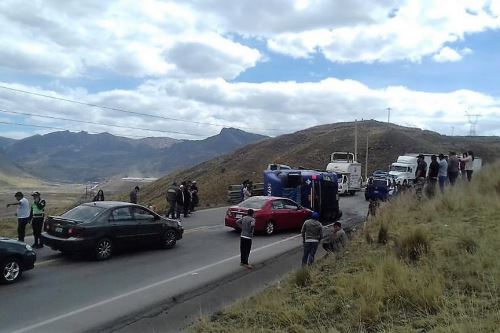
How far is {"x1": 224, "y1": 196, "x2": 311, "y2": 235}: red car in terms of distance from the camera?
17.9m

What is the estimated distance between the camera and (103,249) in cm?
1270

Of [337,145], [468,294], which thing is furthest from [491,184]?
[337,145]

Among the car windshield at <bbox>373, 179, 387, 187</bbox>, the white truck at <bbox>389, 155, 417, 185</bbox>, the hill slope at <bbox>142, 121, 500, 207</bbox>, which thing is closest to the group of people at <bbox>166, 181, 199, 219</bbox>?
the car windshield at <bbox>373, 179, 387, 187</bbox>

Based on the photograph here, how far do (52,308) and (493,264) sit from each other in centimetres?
723

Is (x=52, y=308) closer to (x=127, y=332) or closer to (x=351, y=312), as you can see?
(x=127, y=332)

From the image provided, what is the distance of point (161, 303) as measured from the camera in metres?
9.19

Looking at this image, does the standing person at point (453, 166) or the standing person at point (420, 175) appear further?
the standing person at point (453, 166)

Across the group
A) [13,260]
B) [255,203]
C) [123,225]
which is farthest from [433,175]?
[13,260]

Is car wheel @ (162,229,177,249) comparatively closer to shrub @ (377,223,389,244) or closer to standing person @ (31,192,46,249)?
standing person @ (31,192,46,249)

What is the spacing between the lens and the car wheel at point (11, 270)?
9.84m

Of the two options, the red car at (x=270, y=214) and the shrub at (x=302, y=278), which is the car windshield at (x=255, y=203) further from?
the shrub at (x=302, y=278)

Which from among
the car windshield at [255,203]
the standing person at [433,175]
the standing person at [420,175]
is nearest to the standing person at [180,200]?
the car windshield at [255,203]

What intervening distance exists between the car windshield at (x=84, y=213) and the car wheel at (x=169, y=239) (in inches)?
87.6

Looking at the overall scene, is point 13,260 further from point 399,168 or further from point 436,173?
point 399,168
